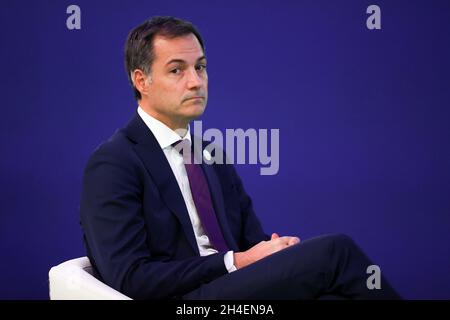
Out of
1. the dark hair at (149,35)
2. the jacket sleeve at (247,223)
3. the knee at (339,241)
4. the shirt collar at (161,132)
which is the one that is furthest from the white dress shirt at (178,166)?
the knee at (339,241)

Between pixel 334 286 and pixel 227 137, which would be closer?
pixel 334 286

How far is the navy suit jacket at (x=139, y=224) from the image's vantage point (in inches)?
77.8

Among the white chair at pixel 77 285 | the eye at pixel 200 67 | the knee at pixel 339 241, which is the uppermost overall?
the eye at pixel 200 67

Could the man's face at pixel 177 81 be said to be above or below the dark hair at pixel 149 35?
below

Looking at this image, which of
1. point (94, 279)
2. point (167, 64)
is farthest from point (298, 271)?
point (167, 64)

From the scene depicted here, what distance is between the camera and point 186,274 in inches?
77.3

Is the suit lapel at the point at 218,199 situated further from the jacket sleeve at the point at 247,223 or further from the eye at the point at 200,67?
the eye at the point at 200,67

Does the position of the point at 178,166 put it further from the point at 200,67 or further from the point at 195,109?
the point at 200,67

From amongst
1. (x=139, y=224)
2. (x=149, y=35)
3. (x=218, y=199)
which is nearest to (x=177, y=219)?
(x=139, y=224)

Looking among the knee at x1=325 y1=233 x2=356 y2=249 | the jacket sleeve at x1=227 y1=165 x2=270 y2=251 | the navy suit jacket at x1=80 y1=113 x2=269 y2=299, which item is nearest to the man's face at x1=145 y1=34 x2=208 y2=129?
the navy suit jacket at x1=80 y1=113 x2=269 y2=299

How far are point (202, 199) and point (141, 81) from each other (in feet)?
1.47

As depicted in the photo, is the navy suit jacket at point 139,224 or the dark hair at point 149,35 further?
the dark hair at point 149,35

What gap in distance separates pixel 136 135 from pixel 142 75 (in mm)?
218
